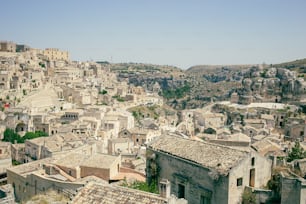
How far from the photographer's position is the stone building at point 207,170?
16672 mm

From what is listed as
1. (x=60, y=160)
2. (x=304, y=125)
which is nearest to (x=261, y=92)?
(x=304, y=125)

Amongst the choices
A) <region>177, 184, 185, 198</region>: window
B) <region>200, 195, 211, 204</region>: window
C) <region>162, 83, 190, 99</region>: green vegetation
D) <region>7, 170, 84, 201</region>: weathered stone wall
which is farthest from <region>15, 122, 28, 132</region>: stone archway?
<region>162, 83, 190, 99</region>: green vegetation

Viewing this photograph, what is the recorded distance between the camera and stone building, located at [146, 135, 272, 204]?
16.7 m

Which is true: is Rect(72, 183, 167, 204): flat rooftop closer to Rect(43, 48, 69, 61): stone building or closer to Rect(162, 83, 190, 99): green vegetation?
Rect(43, 48, 69, 61): stone building

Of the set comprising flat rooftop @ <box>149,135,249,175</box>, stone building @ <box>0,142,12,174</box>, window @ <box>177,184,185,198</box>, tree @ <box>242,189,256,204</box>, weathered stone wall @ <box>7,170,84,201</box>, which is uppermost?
flat rooftop @ <box>149,135,249,175</box>

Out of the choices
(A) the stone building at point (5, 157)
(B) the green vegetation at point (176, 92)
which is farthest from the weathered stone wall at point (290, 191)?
(B) the green vegetation at point (176, 92)

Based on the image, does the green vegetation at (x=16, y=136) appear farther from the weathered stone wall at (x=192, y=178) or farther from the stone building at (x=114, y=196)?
the stone building at (x=114, y=196)

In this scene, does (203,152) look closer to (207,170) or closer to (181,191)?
(207,170)

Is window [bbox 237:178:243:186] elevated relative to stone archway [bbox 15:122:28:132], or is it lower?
elevated

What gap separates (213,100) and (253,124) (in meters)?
46.6

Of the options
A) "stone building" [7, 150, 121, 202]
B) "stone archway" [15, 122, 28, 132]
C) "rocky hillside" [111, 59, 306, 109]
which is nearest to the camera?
"stone building" [7, 150, 121, 202]

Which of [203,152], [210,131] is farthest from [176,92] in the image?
[203,152]

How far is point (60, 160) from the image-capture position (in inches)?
A: 1151

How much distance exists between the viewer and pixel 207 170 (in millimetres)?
17188
